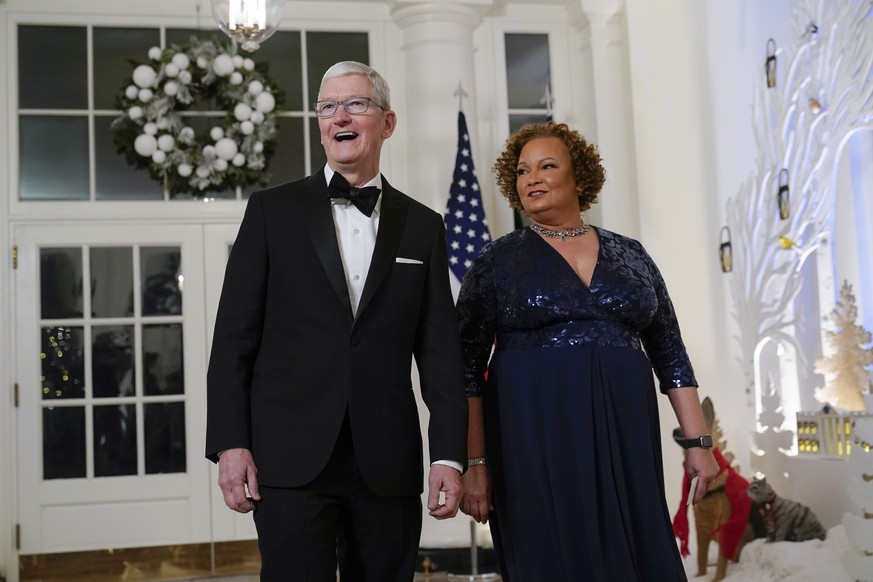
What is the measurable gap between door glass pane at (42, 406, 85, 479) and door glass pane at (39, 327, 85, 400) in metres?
0.10

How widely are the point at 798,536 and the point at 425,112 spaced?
298 cm

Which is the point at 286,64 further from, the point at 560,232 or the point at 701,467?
the point at 701,467

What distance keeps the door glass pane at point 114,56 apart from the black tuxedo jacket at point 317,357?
3815 millimetres

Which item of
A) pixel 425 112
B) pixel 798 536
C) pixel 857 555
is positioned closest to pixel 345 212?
pixel 857 555

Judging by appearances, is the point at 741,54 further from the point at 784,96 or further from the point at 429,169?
the point at 429,169

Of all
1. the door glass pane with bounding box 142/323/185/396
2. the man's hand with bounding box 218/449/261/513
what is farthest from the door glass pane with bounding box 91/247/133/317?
the man's hand with bounding box 218/449/261/513

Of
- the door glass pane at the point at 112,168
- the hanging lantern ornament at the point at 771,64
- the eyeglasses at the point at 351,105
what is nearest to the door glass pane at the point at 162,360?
the door glass pane at the point at 112,168

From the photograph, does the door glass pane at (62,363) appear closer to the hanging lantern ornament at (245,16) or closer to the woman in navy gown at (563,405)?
the hanging lantern ornament at (245,16)

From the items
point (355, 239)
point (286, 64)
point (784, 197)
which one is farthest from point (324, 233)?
point (286, 64)

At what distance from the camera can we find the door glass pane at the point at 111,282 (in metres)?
5.50

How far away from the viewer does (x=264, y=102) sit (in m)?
5.57

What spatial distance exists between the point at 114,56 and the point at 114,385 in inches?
73.1

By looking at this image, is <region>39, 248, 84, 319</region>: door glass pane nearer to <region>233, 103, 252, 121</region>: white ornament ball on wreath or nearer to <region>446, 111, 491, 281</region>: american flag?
<region>233, 103, 252, 121</region>: white ornament ball on wreath

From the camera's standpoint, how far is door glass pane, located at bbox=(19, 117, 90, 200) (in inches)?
217
